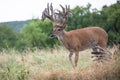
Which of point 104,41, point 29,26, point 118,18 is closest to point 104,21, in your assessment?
point 118,18

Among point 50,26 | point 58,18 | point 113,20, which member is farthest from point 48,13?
point 50,26

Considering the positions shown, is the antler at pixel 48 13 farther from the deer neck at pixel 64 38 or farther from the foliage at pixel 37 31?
the foliage at pixel 37 31

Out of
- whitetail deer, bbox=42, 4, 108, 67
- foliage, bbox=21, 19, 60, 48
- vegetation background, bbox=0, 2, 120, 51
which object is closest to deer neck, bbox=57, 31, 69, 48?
whitetail deer, bbox=42, 4, 108, 67

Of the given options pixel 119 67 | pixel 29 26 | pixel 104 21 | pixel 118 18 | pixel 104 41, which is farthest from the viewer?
pixel 29 26

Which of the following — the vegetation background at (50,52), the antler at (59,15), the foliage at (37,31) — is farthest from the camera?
the foliage at (37,31)

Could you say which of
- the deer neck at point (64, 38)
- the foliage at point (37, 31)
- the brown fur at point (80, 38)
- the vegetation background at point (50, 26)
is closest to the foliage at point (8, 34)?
the vegetation background at point (50, 26)

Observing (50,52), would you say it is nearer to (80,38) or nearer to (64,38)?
(80,38)

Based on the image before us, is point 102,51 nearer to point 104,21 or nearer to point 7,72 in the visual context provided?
point 7,72

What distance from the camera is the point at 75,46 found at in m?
13.1

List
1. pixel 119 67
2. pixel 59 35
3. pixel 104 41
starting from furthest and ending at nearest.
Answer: pixel 104 41 → pixel 59 35 → pixel 119 67

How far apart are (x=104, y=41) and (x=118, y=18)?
37.2m

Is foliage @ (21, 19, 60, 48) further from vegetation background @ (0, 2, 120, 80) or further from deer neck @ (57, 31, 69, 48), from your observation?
deer neck @ (57, 31, 69, 48)

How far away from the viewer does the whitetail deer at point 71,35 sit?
12.5 metres

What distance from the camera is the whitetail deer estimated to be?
1252 cm
